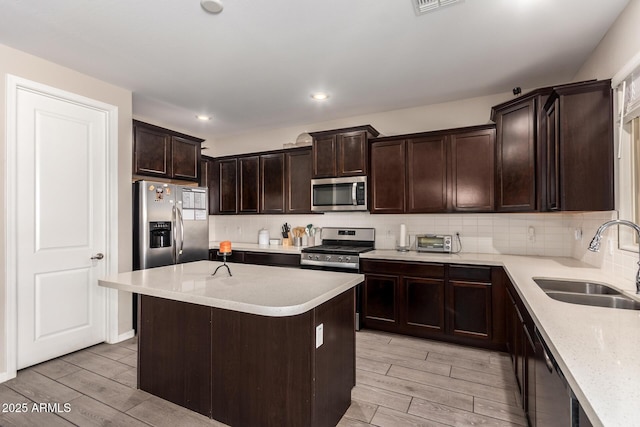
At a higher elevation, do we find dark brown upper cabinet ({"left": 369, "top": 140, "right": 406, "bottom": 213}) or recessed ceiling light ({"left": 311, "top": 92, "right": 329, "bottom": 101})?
recessed ceiling light ({"left": 311, "top": 92, "right": 329, "bottom": 101})

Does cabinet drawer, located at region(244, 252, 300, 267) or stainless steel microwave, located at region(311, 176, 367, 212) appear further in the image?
cabinet drawer, located at region(244, 252, 300, 267)

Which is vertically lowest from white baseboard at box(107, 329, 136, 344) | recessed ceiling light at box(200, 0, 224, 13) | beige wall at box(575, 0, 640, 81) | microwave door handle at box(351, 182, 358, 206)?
white baseboard at box(107, 329, 136, 344)

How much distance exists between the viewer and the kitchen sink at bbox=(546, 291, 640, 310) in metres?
1.71

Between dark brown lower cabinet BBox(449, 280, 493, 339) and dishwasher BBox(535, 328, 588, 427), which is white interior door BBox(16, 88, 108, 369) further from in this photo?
dishwasher BBox(535, 328, 588, 427)

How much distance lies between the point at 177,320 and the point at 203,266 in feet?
2.06

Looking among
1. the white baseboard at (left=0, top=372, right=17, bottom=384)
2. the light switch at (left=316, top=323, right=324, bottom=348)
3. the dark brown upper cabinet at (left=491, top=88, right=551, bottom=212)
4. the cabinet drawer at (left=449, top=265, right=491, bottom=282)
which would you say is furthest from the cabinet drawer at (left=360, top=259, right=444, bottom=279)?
the white baseboard at (left=0, top=372, right=17, bottom=384)

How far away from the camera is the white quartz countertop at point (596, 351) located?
76cm

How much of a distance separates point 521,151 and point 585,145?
680 mm

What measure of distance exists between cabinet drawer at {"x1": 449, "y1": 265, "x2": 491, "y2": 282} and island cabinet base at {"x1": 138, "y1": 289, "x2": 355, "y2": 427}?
1437mm

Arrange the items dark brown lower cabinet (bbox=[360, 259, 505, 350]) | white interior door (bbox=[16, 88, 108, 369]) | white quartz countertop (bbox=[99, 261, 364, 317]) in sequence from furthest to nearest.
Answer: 1. dark brown lower cabinet (bbox=[360, 259, 505, 350])
2. white interior door (bbox=[16, 88, 108, 369])
3. white quartz countertop (bbox=[99, 261, 364, 317])

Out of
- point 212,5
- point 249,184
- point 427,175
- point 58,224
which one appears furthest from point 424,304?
point 58,224

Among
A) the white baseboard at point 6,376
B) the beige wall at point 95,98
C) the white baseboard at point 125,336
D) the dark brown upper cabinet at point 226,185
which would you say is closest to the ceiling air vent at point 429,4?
the beige wall at point 95,98

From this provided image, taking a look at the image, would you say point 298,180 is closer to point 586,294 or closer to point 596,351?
point 586,294

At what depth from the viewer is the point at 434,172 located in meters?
3.63
